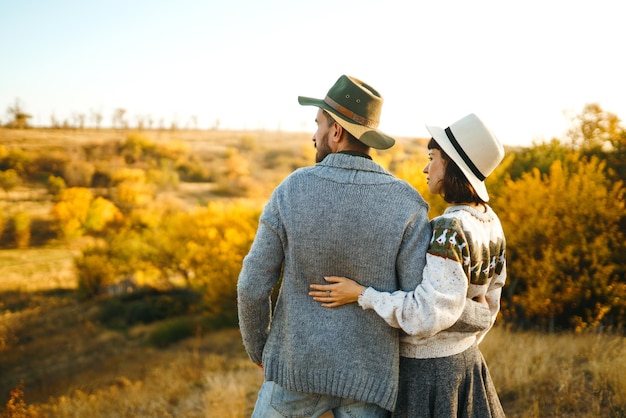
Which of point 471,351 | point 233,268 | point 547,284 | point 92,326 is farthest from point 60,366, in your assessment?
point 471,351

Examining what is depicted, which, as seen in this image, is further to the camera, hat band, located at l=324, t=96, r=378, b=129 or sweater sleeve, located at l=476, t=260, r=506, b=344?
sweater sleeve, located at l=476, t=260, r=506, b=344

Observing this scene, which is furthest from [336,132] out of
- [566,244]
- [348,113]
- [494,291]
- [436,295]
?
[566,244]

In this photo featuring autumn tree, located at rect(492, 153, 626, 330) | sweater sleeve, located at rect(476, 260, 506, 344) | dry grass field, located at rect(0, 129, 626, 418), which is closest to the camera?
sweater sleeve, located at rect(476, 260, 506, 344)

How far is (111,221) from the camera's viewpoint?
5116 cm

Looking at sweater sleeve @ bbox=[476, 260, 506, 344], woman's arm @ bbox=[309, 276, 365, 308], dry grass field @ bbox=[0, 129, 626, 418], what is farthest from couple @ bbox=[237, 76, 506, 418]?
dry grass field @ bbox=[0, 129, 626, 418]

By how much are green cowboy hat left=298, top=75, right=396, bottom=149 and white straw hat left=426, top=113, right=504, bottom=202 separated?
8.9 inches

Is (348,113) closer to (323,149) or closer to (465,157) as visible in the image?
(323,149)

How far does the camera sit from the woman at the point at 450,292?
1.55 metres

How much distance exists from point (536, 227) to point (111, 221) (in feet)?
160

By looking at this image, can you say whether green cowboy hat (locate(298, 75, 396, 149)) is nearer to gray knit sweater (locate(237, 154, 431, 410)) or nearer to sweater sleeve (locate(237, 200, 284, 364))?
gray knit sweater (locate(237, 154, 431, 410))

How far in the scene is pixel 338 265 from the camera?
1.67 m

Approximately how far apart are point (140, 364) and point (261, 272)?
18.9m

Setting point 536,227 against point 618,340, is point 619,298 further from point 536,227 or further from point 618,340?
point 618,340

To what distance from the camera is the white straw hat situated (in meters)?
1.77
